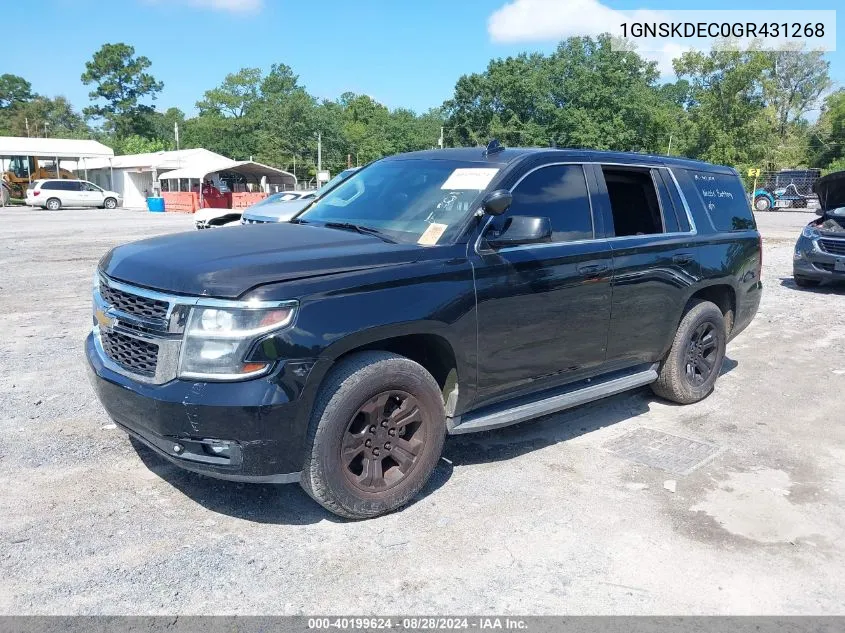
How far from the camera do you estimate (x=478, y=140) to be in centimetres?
6575

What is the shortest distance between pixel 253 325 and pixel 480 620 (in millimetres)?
1615

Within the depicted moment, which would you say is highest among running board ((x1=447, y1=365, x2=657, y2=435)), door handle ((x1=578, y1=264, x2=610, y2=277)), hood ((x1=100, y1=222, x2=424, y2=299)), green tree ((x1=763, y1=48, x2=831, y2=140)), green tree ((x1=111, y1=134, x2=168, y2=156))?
green tree ((x1=763, y1=48, x2=831, y2=140))

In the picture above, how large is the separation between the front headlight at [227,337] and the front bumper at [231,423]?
5cm

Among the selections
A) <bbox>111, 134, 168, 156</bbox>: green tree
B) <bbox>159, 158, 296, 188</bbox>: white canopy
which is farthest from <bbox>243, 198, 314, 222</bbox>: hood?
<bbox>111, 134, 168, 156</bbox>: green tree

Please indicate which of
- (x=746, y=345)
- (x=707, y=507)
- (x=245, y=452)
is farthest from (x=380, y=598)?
(x=746, y=345)

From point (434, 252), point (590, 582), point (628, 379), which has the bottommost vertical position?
point (590, 582)

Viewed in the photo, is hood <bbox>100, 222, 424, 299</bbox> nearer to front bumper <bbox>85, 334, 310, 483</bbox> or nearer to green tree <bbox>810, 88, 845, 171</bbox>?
front bumper <bbox>85, 334, 310, 483</bbox>

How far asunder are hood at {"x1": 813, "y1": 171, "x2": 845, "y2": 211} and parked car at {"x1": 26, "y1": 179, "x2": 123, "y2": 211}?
36.8 meters

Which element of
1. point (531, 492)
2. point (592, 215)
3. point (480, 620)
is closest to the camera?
point (480, 620)

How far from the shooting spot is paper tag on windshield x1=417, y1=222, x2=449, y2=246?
385 cm

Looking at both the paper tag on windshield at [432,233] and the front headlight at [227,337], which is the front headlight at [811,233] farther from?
the front headlight at [227,337]

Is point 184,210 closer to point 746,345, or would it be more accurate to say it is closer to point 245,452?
point 746,345

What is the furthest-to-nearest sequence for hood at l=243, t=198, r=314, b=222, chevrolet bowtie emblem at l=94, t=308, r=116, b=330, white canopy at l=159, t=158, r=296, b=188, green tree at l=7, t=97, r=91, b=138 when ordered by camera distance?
1. green tree at l=7, t=97, r=91, b=138
2. white canopy at l=159, t=158, r=296, b=188
3. hood at l=243, t=198, r=314, b=222
4. chevrolet bowtie emblem at l=94, t=308, r=116, b=330

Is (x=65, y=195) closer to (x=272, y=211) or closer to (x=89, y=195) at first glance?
(x=89, y=195)
